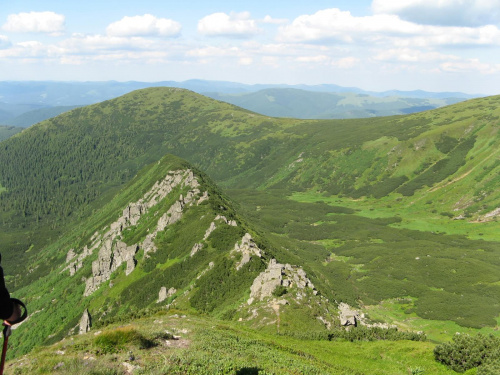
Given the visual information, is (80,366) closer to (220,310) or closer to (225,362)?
(225,362)

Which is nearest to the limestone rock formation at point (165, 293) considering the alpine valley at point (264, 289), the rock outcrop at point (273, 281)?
the alpine valley at point (264, 289)

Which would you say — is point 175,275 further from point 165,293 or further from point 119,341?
point 119,341

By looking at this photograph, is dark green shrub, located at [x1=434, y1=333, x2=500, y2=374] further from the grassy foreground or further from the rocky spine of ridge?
the rocky spine of ridge

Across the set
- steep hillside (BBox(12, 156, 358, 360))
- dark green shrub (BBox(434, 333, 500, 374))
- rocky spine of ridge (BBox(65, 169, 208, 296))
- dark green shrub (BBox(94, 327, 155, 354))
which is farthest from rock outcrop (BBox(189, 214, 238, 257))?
dark green shrub (BBox(94, 327, 155, 354))

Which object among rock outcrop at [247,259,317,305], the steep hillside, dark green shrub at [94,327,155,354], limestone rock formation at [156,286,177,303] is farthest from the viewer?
limestone rock formation at [156,286,177,303]

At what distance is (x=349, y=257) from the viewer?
138000 mm

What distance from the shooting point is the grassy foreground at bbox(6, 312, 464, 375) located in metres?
19.4

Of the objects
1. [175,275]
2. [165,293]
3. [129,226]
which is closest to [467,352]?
[165,293]

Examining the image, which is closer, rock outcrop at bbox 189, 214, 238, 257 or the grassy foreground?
the grassy foreground

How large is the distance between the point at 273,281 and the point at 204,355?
39.9m

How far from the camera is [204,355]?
77.0 feet

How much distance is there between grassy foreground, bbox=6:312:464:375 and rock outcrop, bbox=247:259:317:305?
1694 centimetres

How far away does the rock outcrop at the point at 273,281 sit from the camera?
6059 cm

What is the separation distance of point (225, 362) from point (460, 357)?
2939 centimetres
